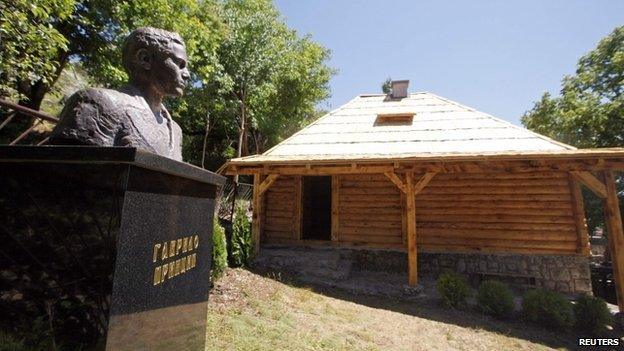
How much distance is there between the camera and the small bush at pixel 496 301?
265 inches

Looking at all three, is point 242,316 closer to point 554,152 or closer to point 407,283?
point 407,283

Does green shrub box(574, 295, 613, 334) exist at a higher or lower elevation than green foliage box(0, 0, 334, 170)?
lower

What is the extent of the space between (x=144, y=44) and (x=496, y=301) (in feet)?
25.9

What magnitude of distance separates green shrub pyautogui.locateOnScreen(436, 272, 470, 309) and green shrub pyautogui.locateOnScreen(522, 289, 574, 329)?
125 cm

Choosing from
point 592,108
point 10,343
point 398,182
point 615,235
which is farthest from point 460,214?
point 592,108

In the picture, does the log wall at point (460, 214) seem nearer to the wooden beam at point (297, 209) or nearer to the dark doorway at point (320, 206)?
the wooden beam at point (297, 209)

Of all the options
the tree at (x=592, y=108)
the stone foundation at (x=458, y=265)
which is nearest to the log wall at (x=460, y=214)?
the stone foundation at (x=458, y=265)

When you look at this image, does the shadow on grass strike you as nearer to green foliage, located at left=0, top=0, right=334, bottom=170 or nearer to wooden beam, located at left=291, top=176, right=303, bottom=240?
wooden beam, located at left=291, top=176, right=303, bottom=240

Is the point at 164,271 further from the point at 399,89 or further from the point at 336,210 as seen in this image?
the point at 399,89

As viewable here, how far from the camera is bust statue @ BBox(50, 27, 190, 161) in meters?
1.71

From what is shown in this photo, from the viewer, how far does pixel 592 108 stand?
1789 cm

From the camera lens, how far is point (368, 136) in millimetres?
10195

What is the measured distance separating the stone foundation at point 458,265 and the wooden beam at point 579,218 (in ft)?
1.00

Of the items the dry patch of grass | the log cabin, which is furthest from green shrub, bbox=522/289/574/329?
the log cabin
